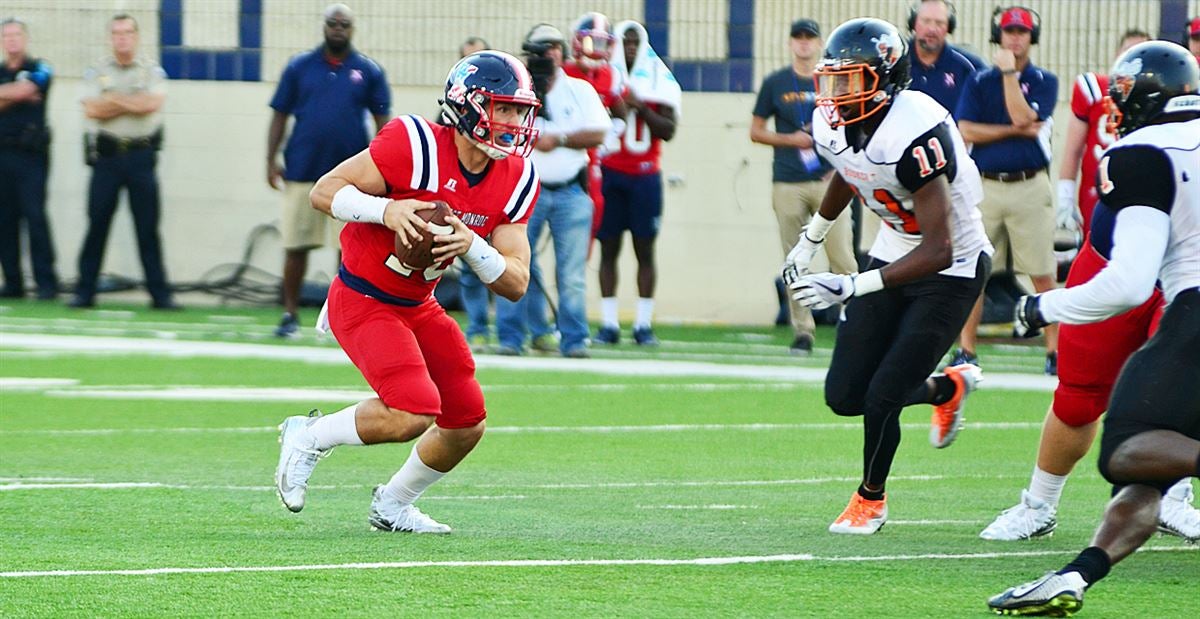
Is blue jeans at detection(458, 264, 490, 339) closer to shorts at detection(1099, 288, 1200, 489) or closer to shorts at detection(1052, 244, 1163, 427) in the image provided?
shorts at detection(1052, 244, 1163, 427)

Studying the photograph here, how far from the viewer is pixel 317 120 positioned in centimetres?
1408

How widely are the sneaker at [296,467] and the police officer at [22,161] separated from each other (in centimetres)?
1114

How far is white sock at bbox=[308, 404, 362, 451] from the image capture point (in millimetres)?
6473

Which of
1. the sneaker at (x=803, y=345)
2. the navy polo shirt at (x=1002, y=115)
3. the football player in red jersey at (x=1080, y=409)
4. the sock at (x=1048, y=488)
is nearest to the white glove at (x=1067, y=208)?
the navy polo shirt at (x=1002, y=115)

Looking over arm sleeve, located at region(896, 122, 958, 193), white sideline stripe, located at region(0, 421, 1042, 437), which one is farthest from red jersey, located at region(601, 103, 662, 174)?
arm sleeve, located at region(896, 122, 958, 193)

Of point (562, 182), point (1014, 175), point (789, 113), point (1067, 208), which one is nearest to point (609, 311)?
point (562, 182)

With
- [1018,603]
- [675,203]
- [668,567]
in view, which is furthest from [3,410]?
[675,203]

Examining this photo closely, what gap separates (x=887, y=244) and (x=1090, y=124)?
17.8 feet

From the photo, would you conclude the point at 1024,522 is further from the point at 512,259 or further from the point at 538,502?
the point at 512,259

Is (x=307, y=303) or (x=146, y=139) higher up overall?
(x=146, y=139)

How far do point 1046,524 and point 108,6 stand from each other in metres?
14.0

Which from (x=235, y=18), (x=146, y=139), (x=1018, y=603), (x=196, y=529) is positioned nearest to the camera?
(x=1018, y=603)

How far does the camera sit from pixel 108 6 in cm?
1878

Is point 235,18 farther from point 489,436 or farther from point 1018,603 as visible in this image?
point 1018,603
